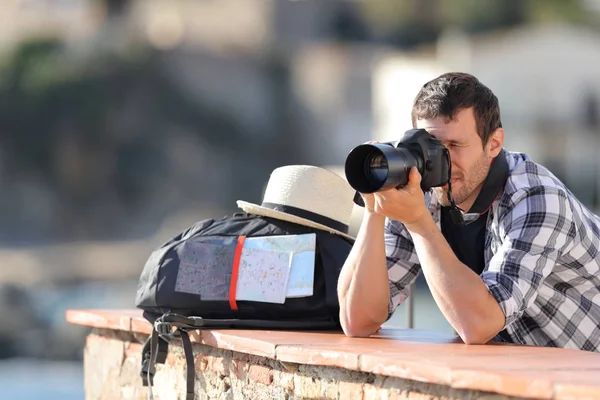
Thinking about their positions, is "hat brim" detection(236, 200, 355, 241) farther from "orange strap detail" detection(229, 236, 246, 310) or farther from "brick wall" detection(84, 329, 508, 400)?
"brick wall" detection(84, 329, 508, 400)

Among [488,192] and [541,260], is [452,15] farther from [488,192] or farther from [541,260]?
[541,260]

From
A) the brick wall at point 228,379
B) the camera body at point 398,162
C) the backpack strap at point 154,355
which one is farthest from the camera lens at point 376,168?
the backpack strap at point 154,355

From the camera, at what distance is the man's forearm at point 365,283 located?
2.93 m

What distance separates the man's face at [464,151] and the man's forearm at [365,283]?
19 cm

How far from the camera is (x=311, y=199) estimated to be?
338cm

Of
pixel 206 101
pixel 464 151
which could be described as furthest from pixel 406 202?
pixel 206 101

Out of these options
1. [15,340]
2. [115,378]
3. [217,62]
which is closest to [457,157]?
[115,378]

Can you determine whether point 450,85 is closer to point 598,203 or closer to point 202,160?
point 598,203

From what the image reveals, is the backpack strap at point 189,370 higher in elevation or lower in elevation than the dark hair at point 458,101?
lower

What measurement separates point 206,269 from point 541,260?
3.23 ft

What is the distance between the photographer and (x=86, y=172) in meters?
44.1

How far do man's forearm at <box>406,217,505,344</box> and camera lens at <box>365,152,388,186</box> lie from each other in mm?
156

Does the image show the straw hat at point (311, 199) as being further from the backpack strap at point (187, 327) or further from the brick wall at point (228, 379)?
the brick wall at point (228, 379)

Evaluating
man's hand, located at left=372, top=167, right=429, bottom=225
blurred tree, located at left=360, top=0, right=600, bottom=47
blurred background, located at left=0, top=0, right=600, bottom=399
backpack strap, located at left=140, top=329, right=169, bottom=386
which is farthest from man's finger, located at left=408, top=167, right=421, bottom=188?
blurred tree, located at left=360, top=0, right=600, bottom=47
